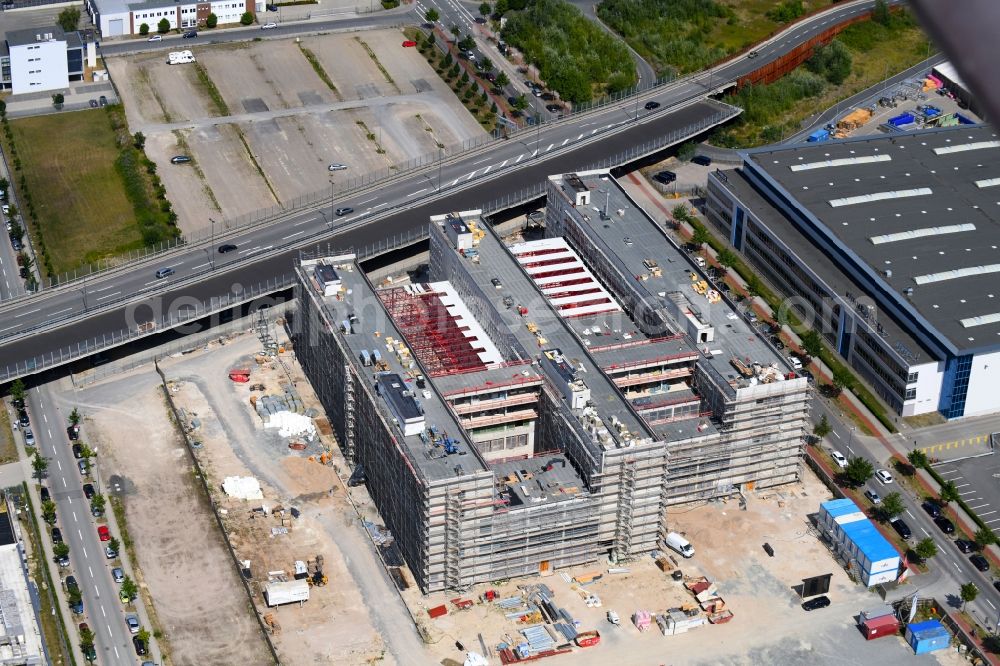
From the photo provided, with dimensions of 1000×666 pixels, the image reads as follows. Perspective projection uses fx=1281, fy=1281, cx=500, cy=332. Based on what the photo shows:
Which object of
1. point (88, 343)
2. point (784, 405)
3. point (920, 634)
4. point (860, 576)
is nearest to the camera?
point (920, 634)

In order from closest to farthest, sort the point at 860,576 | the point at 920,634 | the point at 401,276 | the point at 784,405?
the point at 920,634, the point at 860,576, the point at 784,405, the point at 401,276

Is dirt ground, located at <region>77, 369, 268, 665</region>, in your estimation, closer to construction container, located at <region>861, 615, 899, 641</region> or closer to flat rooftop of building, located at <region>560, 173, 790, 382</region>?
flat rooftop of building, located at <region>560, 173, 790, 382</region>

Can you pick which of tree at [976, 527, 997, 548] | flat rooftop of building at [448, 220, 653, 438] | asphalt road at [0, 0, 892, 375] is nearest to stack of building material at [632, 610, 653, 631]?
flat rooftop of building at [448, 220, 653, 438]

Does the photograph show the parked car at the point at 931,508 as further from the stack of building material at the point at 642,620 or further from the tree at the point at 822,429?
the stack of building material at the point at 642,620

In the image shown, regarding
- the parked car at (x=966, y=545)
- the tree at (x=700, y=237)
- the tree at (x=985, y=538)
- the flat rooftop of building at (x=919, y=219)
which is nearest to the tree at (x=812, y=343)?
the flat rooftop of building at (x=919, y=219)

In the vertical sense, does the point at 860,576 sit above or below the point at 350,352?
below

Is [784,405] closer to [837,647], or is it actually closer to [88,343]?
[837,647]

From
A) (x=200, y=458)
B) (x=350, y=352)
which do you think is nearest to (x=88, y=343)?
(x=200, y=458)
